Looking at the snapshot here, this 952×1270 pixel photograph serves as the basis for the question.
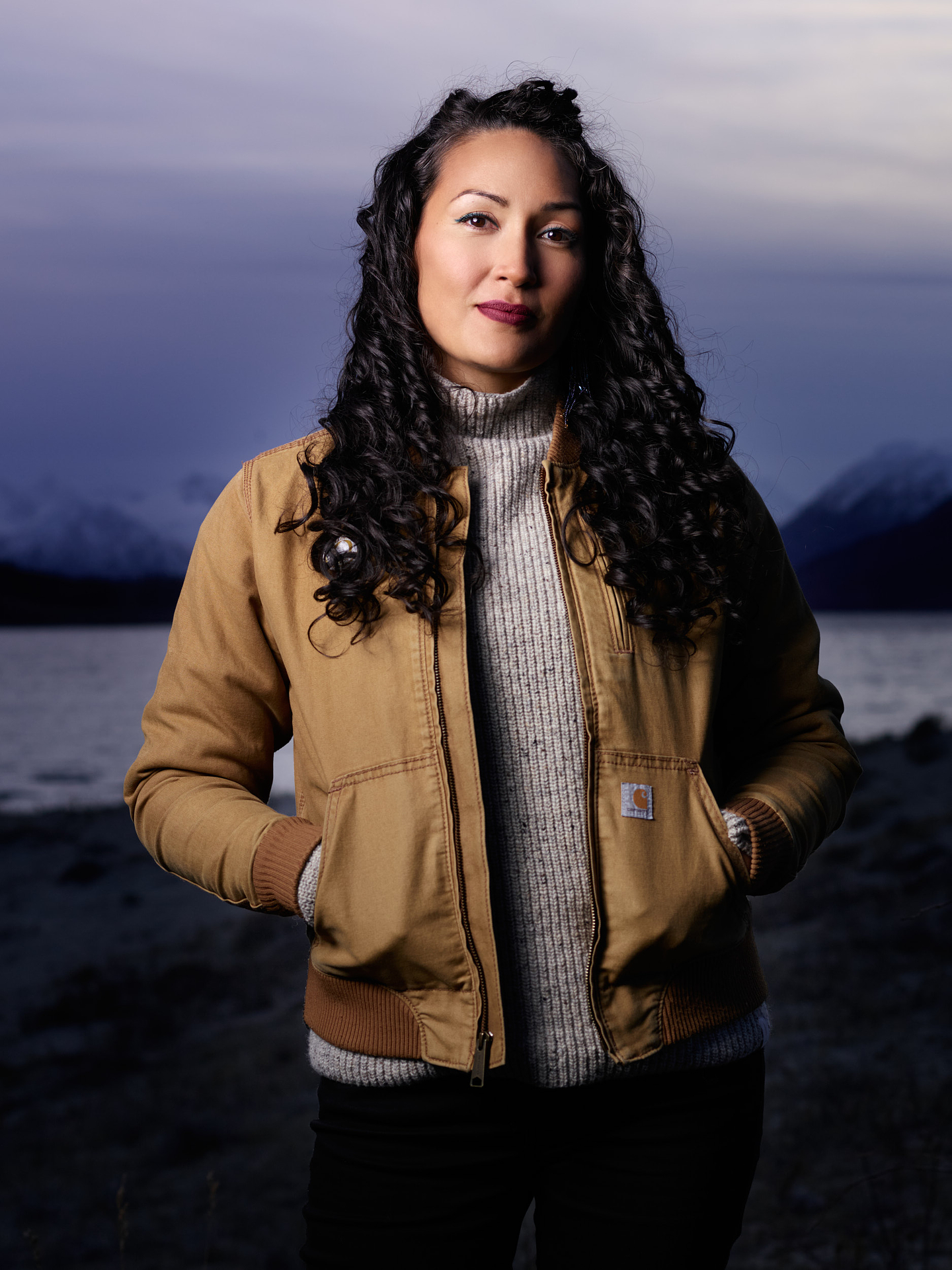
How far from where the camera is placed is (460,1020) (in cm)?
134

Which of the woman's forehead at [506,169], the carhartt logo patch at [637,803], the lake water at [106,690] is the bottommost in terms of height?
the lake water at [106,690]

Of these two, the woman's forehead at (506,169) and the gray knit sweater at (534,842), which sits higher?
the woman's forehead at (506,169)

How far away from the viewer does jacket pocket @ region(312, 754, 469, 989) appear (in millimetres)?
1314

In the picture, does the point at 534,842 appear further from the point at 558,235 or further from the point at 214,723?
the point at 558,235

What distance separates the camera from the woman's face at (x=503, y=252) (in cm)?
144

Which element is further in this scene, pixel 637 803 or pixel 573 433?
pixel 573 433

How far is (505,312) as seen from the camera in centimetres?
144

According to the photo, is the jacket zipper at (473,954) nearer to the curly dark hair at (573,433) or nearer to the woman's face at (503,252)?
the curly dark hair at (573,433)

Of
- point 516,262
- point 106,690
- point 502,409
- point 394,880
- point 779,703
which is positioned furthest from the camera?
point 106,690

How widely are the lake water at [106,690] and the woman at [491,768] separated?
43.4 feet

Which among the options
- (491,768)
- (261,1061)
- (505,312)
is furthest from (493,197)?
(261,1061)

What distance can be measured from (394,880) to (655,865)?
0.30 metres

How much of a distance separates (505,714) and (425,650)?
5.1 inches

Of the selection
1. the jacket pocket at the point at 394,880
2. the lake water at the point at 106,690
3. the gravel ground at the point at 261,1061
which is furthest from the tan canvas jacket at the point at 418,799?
the lake water at the point at 106,690
